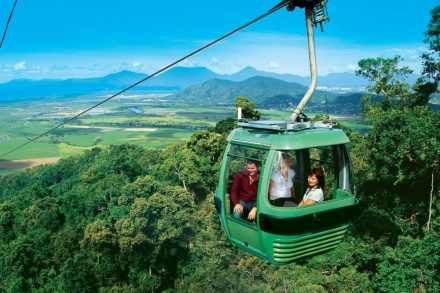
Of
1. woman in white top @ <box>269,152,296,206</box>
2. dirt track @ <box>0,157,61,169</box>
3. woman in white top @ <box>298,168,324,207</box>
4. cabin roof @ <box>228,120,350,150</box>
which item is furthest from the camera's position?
dirt track @ <box>0,157,61,169</box>

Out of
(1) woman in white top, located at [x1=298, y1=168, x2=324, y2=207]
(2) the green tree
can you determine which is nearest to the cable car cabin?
(1) woman in white top, located at [x1=298, y1=168, x2=324, y2=207]

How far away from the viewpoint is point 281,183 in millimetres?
5145

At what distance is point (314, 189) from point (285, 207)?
0.66 metres

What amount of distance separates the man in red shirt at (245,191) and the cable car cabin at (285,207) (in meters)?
0.07

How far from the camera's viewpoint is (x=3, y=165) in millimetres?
102875

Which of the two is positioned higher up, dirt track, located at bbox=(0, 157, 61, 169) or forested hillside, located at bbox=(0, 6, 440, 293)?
forested hillside, located at bbox=(0, 6, 440, 293)

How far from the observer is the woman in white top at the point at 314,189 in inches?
208

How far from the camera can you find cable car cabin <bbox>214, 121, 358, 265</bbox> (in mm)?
4852

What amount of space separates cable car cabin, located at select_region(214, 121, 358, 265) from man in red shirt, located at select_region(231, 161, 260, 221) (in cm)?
7

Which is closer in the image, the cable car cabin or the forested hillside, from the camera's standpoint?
the cable car cabin

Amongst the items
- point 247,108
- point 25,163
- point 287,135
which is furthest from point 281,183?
point 25,163

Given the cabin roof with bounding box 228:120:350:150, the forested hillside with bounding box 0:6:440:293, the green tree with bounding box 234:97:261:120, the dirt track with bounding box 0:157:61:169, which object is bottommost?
the dirt track with bounding box 0:157:61:169

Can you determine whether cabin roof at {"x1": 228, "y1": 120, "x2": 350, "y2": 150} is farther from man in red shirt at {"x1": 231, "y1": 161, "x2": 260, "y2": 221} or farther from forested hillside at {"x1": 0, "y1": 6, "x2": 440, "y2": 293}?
forested hillside at {"x1": 0, "y1": 6, "x2": 440, "y2": 293}

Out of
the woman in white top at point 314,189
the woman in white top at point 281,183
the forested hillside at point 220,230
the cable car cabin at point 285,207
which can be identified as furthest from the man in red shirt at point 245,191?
the forested hillside at point 220,230
